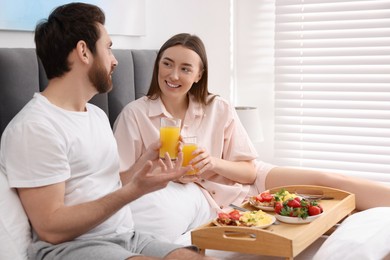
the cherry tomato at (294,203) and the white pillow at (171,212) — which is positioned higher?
the cherry tomato at (294,203)

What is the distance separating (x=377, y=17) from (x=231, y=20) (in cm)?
105

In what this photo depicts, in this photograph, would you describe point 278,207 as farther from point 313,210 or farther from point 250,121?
point 250,121

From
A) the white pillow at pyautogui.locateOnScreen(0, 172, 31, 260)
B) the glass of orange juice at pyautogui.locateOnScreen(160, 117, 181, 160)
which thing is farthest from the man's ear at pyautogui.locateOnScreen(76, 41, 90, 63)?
the white pillow at pyautogui.locateOnScreen(0, 172, 31, 260)

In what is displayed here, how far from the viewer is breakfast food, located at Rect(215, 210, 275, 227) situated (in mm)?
2438

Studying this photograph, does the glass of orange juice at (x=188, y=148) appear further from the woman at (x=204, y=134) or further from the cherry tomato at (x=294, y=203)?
the cherry tomato at (x=294, y=203)

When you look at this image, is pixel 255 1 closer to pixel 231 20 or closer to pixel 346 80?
pixel 231 20

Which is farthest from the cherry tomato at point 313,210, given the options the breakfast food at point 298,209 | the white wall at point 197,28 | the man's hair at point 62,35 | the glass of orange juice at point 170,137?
the white wall at point 197,28

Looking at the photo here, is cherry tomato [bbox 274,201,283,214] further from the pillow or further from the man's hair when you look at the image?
the man's hair

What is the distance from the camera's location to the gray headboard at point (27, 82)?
2479 mm

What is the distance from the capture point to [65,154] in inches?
80.4

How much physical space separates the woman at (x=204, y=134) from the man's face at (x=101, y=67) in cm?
74

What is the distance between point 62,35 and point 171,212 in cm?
99

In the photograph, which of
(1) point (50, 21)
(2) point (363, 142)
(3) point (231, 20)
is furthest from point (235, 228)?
(3) point (231, 20)

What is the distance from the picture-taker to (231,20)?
460 cm
